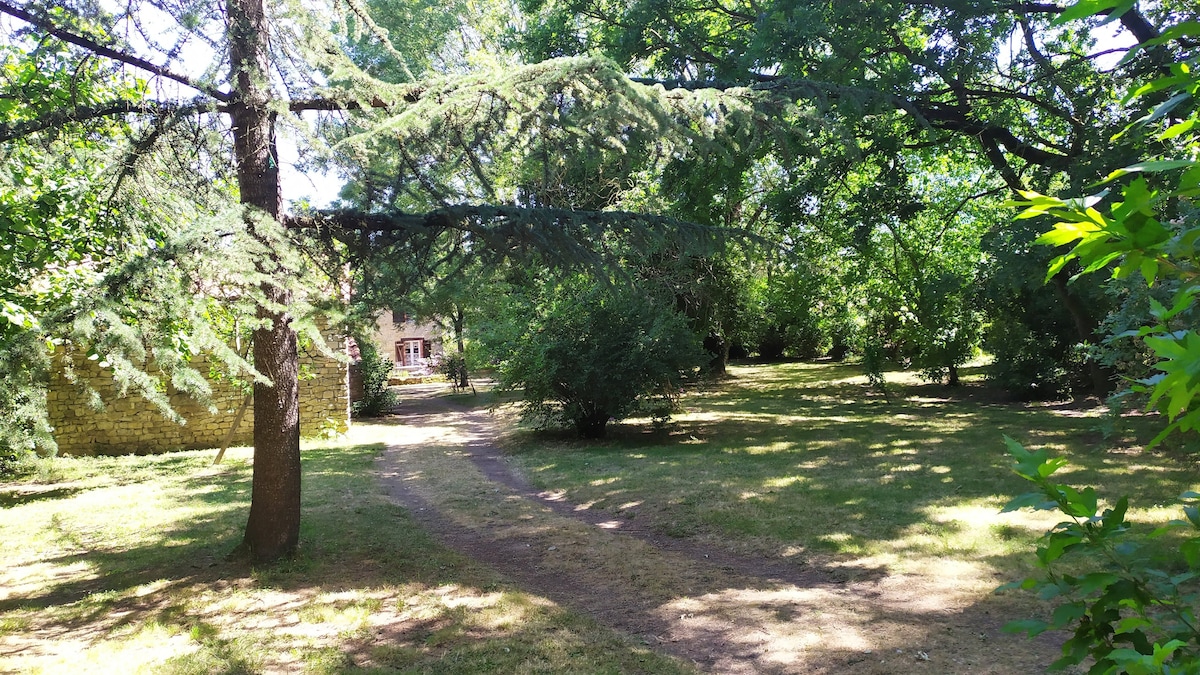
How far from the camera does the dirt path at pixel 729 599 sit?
4.37 m

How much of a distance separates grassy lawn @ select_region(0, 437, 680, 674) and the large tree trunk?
14.8 inches

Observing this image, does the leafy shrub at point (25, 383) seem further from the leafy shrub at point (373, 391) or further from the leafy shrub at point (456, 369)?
the leafy shrub at point (456, 369)

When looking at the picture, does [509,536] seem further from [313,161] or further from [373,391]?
[373,391]

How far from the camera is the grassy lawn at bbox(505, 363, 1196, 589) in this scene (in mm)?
6535

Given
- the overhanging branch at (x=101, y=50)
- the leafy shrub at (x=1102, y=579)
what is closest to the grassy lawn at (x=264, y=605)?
the leafy shrub at (x=1102, y=579)

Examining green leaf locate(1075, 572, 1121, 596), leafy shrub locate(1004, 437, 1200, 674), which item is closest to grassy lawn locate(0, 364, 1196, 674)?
leafy shrub locate(1004, 437, 1200, 674)

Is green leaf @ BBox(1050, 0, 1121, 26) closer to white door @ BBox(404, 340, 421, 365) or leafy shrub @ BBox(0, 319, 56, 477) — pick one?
leafy shrub @ BBox(0, 319, 56, 477)

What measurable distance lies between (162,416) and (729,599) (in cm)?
1327

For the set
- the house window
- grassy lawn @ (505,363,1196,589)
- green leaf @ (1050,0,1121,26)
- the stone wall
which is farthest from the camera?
the house window

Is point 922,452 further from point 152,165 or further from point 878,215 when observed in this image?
point 152,165

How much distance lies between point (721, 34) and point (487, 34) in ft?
38.6

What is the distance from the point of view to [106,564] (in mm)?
A: 6836

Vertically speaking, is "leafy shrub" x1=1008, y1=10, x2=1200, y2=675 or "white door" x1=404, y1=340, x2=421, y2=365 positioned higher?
"white door" x1=404, y1=340, x2=421, y2=365

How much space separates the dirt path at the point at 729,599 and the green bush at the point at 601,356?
421 centimetres
